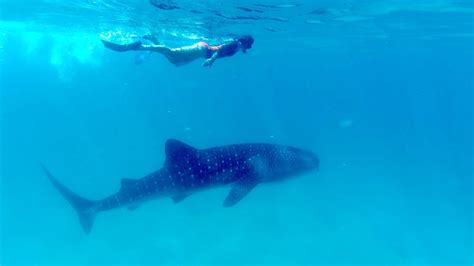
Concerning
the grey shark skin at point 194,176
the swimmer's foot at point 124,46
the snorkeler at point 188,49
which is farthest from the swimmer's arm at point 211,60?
the grey shark skin at point 194,176

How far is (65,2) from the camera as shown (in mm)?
21562

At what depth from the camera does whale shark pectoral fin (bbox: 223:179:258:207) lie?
977 centimetres

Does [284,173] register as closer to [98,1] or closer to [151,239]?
[98,1]

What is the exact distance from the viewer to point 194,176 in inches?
377

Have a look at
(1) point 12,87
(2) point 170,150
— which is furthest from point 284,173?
(1) point 12,87

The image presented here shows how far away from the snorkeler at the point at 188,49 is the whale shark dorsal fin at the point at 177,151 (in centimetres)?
172

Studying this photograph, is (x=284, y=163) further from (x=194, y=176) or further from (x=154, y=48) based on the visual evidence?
(x=154, y=48)

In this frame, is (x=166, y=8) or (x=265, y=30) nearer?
(x=166, y=8)

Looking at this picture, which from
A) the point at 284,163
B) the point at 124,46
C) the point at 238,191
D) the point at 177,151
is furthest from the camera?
the point at 284,163

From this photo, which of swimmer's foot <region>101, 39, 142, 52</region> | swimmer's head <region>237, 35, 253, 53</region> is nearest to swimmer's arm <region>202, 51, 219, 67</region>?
swimmer's head <region>237, 35, 253, 53</region>

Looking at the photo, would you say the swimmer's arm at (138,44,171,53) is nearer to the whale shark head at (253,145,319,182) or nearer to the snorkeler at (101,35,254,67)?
the snorkeler at (101,35,254,67)

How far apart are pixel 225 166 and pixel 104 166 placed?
54129 millimetres

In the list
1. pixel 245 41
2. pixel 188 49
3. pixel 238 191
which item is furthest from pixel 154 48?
pixel 238 191

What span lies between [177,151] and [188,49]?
85.8 inches
